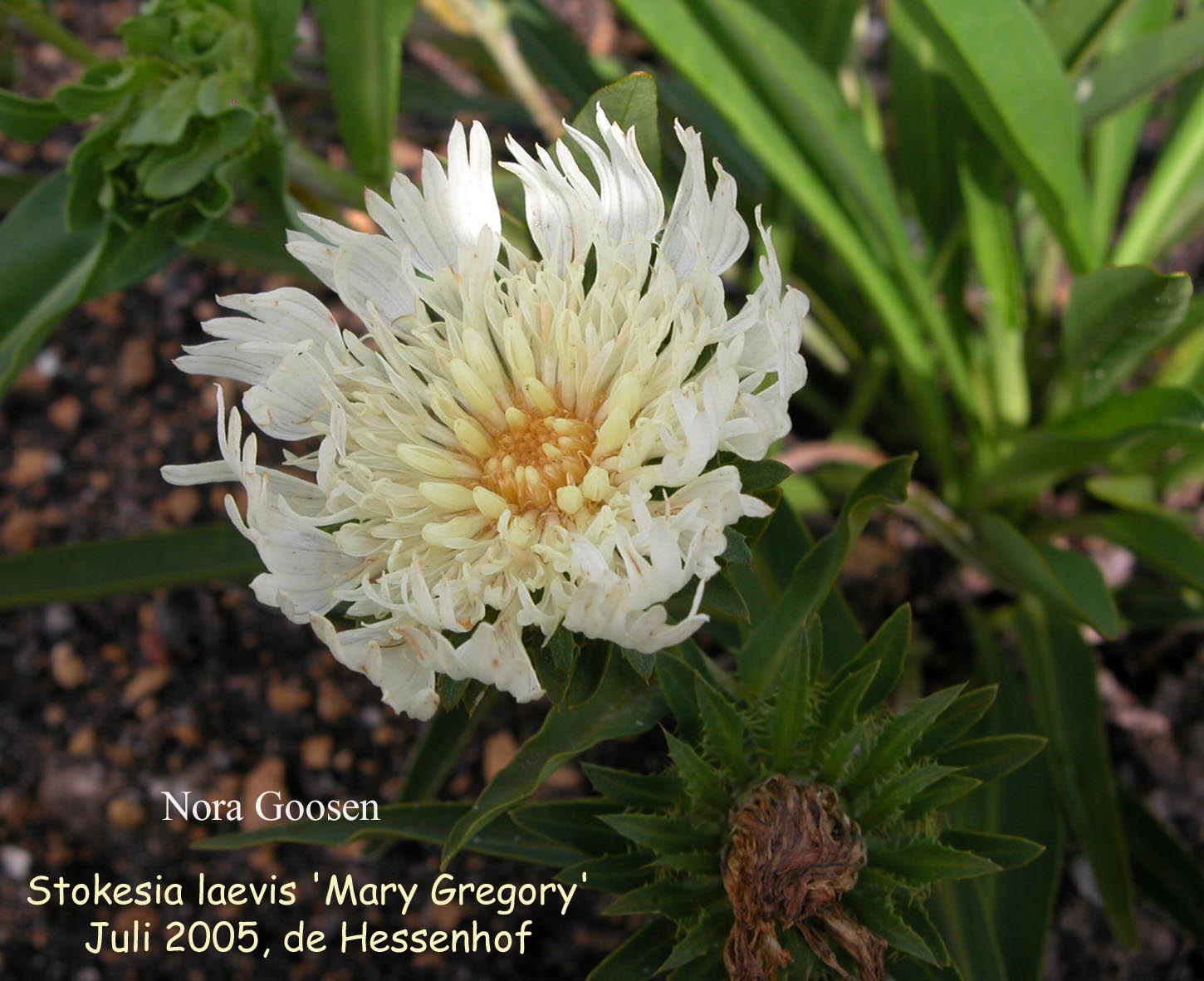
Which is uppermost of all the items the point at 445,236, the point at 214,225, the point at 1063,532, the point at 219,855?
the point at 214,225

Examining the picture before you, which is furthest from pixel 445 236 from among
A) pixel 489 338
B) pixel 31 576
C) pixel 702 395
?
pixel 31 576

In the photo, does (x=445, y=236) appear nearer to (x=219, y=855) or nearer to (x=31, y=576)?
(x=31, y=576)

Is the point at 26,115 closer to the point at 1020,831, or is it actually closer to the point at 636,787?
the point at 636,787

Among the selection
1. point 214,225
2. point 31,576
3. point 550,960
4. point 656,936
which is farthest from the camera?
point 550,960

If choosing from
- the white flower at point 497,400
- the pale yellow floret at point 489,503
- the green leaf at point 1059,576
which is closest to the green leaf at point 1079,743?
the green leaf at point 1059,576

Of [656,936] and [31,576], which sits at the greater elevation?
[31,576]

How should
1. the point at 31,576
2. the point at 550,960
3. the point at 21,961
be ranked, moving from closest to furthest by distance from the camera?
the point at 31,576 → the point at 550,960 → the point at 21,961

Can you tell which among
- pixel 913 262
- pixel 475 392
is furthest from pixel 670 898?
pixel 913 262

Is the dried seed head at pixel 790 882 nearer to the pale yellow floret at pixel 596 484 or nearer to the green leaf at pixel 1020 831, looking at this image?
the pale yellow floret at pixel 596 484
